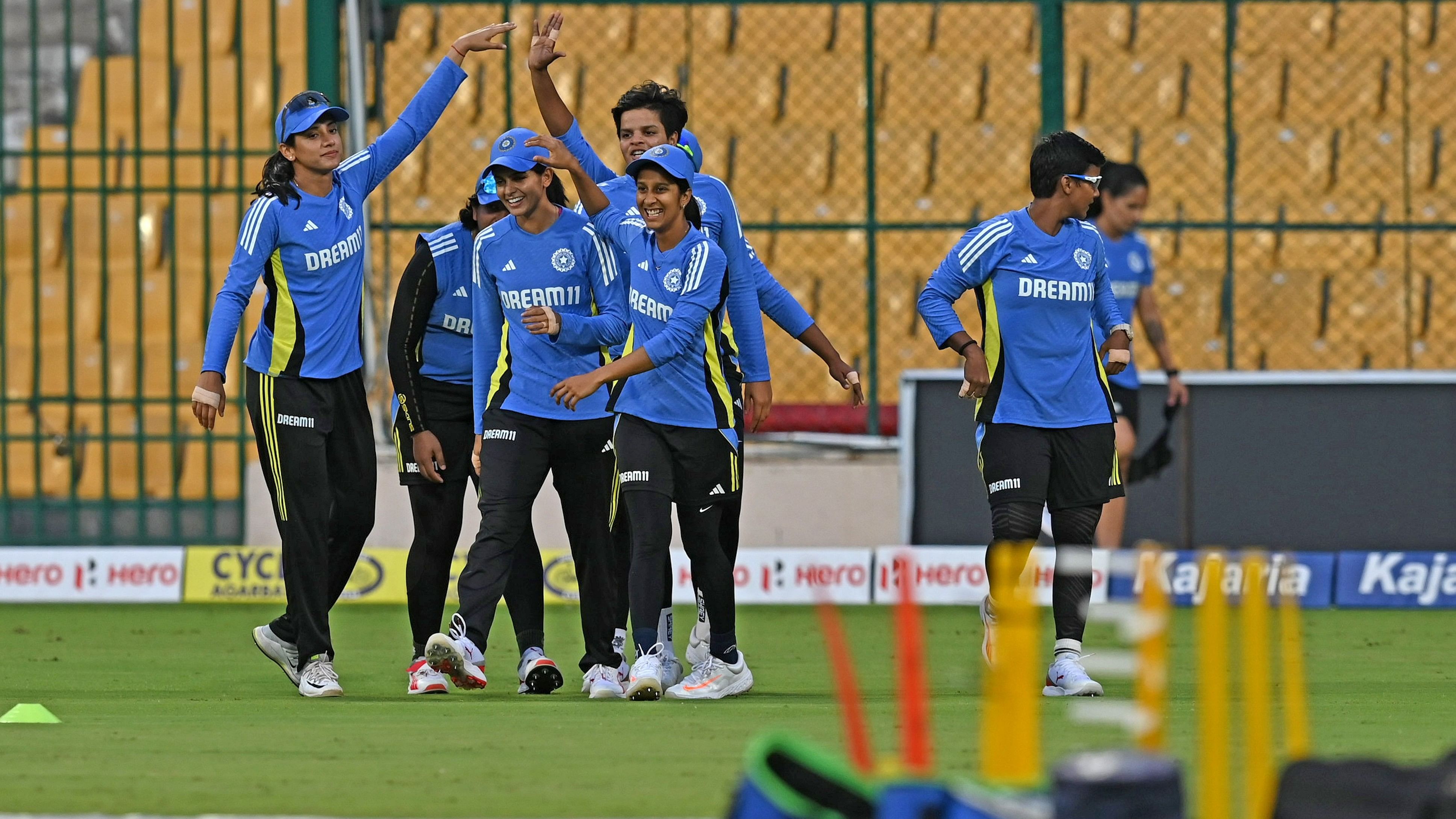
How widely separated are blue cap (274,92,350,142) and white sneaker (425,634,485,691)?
6.11 feet

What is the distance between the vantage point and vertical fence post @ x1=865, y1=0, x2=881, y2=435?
1427 cm

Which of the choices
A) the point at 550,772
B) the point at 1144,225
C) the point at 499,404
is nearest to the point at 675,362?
the point at 499,404

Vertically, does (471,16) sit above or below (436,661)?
above

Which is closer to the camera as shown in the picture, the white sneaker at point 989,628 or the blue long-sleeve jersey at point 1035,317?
the white sneaker at point 989,628

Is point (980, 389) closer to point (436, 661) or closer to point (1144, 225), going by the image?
point (436, 661)

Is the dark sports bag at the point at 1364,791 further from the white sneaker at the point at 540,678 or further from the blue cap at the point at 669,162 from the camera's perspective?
the white sneaker at the point at 540,678

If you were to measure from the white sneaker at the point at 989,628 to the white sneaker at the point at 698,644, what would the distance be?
102 centimetres

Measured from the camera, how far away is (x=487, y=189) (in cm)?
775

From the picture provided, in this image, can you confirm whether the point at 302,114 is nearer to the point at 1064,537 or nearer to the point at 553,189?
the point at 553,189

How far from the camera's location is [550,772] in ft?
17.7

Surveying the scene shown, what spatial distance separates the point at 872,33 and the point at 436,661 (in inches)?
321

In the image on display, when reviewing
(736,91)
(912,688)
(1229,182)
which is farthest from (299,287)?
(1229,182)

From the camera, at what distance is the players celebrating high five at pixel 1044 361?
7.71m

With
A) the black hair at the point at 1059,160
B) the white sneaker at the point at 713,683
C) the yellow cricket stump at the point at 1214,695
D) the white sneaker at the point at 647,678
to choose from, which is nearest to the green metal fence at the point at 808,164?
the black hair at the point at 1059,160
